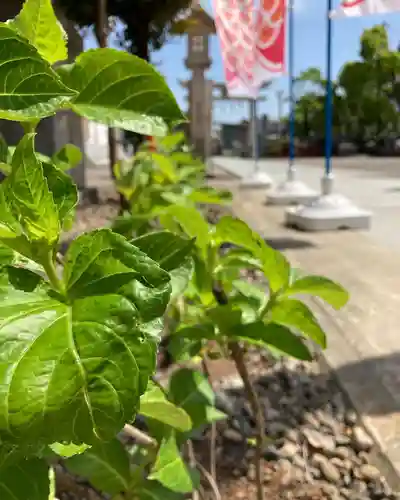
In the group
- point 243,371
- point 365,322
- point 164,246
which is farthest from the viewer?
point 365,322

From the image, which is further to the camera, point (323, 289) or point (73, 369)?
point (323, 289)

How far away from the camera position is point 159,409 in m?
0.56

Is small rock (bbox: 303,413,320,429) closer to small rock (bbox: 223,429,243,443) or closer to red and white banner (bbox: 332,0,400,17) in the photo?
small rock (bbox: 223,429,243,443)

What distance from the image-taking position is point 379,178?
1038cm

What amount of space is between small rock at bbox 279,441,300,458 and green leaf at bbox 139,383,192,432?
0.74 metres

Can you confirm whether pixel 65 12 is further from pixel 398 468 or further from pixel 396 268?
pixel 398 468

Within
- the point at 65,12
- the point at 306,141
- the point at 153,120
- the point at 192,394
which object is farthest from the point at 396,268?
the point at 306,141

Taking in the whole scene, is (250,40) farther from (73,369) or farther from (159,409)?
(73,369)

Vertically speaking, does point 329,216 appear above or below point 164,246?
below

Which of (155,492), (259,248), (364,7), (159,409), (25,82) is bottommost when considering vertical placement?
(155,492)

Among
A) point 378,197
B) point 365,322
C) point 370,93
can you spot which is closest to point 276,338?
point 365,322

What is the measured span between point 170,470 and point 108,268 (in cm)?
37

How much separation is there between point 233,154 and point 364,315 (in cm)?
2193

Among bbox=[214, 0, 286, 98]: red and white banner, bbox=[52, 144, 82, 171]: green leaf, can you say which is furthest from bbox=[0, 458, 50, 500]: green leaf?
bbox=[214, 0, 286, 98]: red and white banner
